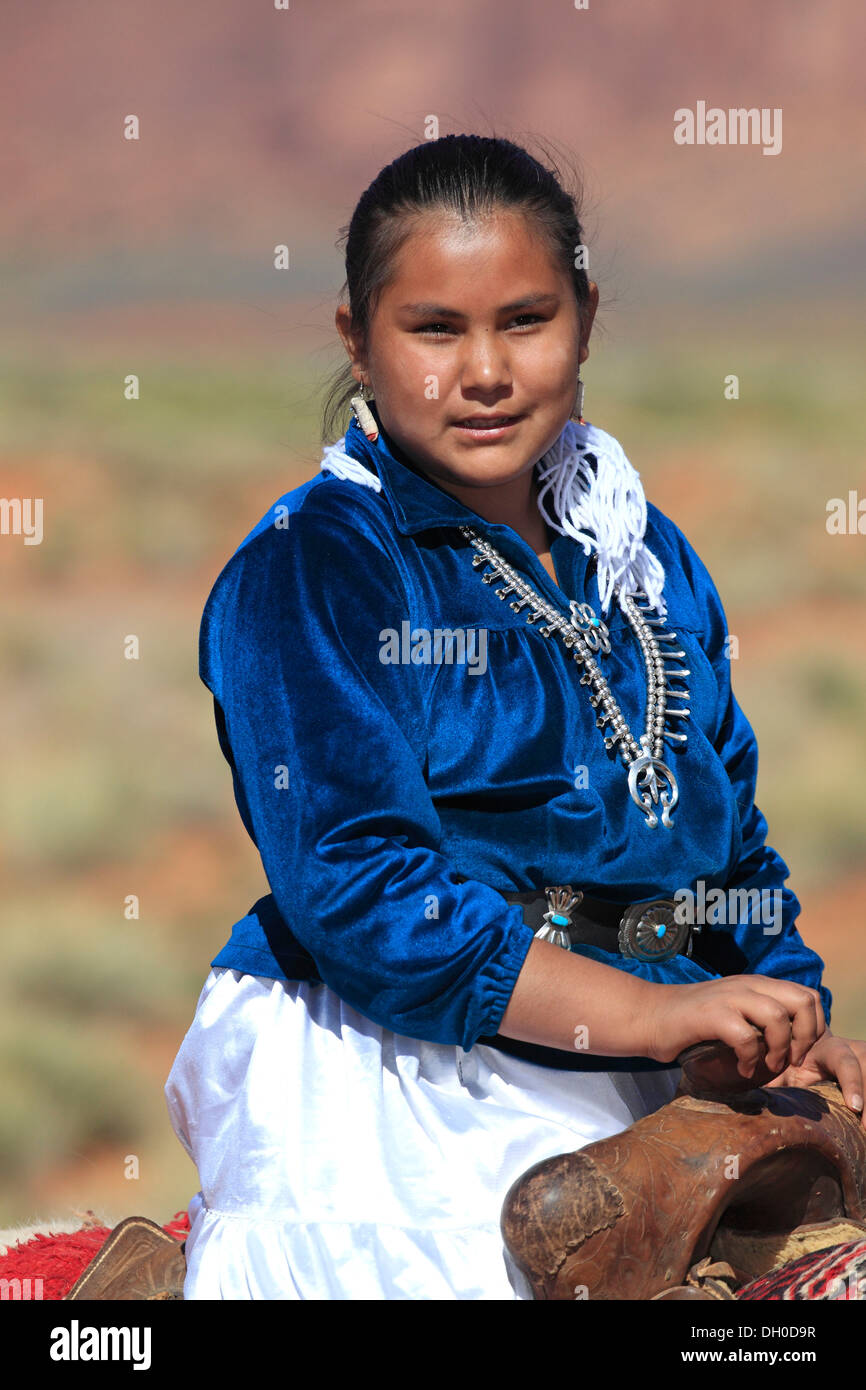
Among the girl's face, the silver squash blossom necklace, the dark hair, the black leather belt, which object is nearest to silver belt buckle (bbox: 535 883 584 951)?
the black leather belt

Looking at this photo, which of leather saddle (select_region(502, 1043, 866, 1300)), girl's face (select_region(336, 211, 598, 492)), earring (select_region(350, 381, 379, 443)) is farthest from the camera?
earring (select_region(350, 381, 379, 443))

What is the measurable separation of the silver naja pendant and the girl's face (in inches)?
14.1

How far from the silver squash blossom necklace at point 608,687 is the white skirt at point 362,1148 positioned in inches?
12.5

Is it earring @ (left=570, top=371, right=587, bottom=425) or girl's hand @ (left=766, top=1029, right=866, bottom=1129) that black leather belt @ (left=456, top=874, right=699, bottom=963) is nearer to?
girl's hand @ (left=766, top=1029, right=866, bottom=1129)

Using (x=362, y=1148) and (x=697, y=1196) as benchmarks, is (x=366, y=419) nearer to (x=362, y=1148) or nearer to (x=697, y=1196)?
(x=362, y=1148)

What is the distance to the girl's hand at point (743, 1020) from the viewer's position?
155 centimetres

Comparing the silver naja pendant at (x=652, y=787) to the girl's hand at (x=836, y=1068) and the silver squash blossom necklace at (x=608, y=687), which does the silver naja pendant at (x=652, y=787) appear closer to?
the silver squash blossom necklace at (x=608, y=687)

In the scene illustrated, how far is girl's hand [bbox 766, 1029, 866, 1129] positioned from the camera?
1809mm

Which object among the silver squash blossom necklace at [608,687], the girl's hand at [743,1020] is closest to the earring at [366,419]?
the silver squash blossom necklace at [608,687]

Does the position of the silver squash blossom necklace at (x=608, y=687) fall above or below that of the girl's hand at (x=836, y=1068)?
above

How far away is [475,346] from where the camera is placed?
1740mm

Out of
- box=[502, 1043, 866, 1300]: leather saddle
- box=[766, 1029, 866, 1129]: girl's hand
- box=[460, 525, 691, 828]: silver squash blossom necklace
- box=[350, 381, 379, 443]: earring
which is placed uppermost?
box=[350, 381, 379, 443]: earring

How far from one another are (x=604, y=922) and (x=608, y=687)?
263 mm
